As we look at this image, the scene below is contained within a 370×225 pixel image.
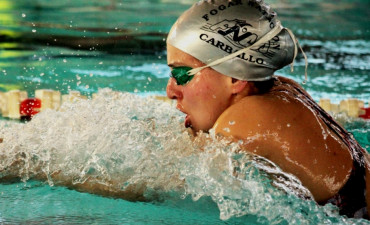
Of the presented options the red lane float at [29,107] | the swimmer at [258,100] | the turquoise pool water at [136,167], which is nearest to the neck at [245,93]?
the swimmer at [258,100]

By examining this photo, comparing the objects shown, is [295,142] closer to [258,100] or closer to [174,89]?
[258,100]

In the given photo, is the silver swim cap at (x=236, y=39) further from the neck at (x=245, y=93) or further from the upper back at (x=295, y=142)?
the upper back at (x=295, y=142)

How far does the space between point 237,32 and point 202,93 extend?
0.93ft

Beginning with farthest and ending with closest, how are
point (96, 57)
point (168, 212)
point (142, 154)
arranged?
point (96, 57)
point (142, 154)
point (168, 212)

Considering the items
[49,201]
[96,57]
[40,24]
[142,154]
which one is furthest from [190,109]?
[40,24]

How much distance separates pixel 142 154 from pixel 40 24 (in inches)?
258

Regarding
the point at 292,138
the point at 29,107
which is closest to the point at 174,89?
the point at 292,138

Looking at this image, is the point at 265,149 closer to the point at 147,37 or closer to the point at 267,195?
the point at 267,195

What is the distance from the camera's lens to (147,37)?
834 cm

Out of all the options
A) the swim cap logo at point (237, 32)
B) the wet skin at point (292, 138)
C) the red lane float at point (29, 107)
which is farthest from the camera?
the red lane float at point (29, 107)

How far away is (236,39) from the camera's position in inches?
89.0

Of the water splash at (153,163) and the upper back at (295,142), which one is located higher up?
the upper back at (295,142)

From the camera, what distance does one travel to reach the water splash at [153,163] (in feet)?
6.81

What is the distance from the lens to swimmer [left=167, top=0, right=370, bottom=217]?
2.04 m
